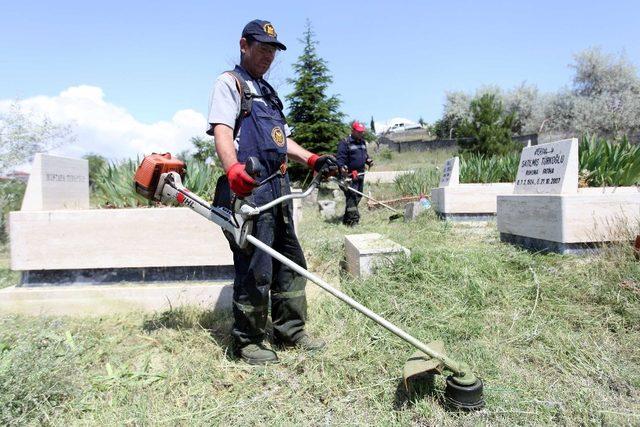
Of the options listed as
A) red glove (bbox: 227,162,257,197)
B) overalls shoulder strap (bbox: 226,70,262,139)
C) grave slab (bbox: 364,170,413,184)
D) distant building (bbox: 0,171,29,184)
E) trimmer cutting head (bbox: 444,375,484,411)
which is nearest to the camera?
trimmer cutting head (bbox: 444,375,484,411)

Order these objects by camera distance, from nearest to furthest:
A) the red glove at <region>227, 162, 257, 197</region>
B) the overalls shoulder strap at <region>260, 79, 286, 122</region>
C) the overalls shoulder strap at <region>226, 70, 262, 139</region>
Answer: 1. the red glove at <region>227, 162, 257, 197</region>
2. the overalls shoulder strap at <region>226, 70, 262, 139</region>
3. the overalls shoulder strap at <region>260, 79, 286, 122</region>

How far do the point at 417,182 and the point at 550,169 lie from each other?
6.90 meters

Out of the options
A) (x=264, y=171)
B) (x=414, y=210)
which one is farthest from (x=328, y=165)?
(x=414, y=210)

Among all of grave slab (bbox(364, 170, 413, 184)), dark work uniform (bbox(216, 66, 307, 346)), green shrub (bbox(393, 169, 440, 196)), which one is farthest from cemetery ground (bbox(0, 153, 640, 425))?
grave slab (bbox(364, 170, 413, 184))

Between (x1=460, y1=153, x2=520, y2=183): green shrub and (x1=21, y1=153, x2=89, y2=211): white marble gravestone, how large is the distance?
6.47 m

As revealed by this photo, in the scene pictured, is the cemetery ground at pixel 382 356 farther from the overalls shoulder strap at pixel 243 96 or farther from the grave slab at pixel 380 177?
the grave slab at pixel 380 177

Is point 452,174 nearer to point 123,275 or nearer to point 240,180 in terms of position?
point 123,275

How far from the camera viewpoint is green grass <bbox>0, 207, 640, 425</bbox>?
2072 millimetres

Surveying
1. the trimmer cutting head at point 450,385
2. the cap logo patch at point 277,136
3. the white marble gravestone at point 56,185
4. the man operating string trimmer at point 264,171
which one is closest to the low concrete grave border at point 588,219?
the trimmer cutting head at point 450,385

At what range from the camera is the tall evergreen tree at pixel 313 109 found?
17.1 metres

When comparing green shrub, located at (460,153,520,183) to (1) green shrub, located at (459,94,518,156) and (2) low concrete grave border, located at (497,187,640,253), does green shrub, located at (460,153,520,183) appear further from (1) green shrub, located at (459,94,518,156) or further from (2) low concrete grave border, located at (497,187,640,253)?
(1) green shrub, located at (459,94,518,156)

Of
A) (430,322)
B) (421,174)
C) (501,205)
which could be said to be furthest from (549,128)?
(430,322)

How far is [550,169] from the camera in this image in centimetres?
422

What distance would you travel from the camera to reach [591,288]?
3.07 m
